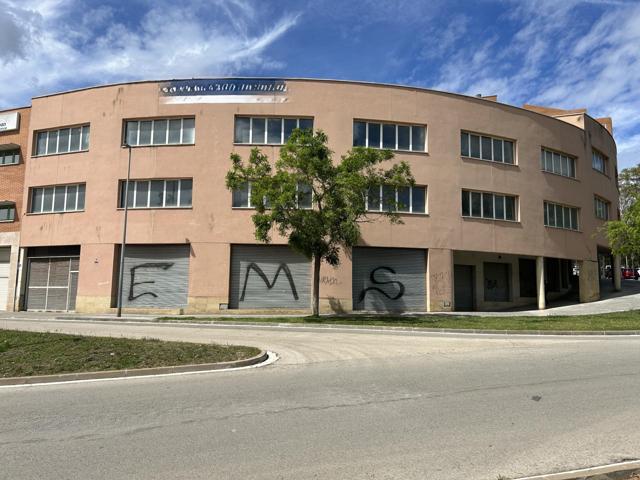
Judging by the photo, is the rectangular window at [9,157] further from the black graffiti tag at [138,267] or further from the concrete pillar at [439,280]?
the concrete pillar at [439,280]

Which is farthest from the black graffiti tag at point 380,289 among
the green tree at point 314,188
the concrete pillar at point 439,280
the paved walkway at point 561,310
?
the green tree at point 314,188

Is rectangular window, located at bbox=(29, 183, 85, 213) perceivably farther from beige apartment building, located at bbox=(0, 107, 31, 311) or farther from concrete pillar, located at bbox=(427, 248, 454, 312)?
concrete pillar, located at bbox=(427, 248, 454, 312)

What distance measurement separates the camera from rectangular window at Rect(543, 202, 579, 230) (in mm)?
31156

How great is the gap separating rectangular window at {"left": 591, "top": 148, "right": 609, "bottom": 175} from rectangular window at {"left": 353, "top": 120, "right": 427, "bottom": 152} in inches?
591

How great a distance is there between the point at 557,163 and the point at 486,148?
6.15 metres

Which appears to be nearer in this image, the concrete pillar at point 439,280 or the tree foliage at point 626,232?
the tree foliage at point 626,232

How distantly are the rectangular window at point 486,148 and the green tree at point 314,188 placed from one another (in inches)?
343

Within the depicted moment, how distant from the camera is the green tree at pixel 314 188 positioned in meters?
20.6

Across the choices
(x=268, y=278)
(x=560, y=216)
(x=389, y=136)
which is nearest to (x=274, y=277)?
(x=268, y=278)

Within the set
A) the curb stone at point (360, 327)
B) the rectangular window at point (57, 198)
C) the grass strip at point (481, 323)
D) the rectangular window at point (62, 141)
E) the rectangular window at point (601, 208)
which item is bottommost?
the curb stone at point (360, 327)

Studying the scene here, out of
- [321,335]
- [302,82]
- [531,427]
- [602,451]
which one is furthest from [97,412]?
[302,82]

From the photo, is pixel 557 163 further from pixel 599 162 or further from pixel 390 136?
pixel 390 136

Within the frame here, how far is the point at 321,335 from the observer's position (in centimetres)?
1623

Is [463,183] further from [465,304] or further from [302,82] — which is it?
[302,82]
